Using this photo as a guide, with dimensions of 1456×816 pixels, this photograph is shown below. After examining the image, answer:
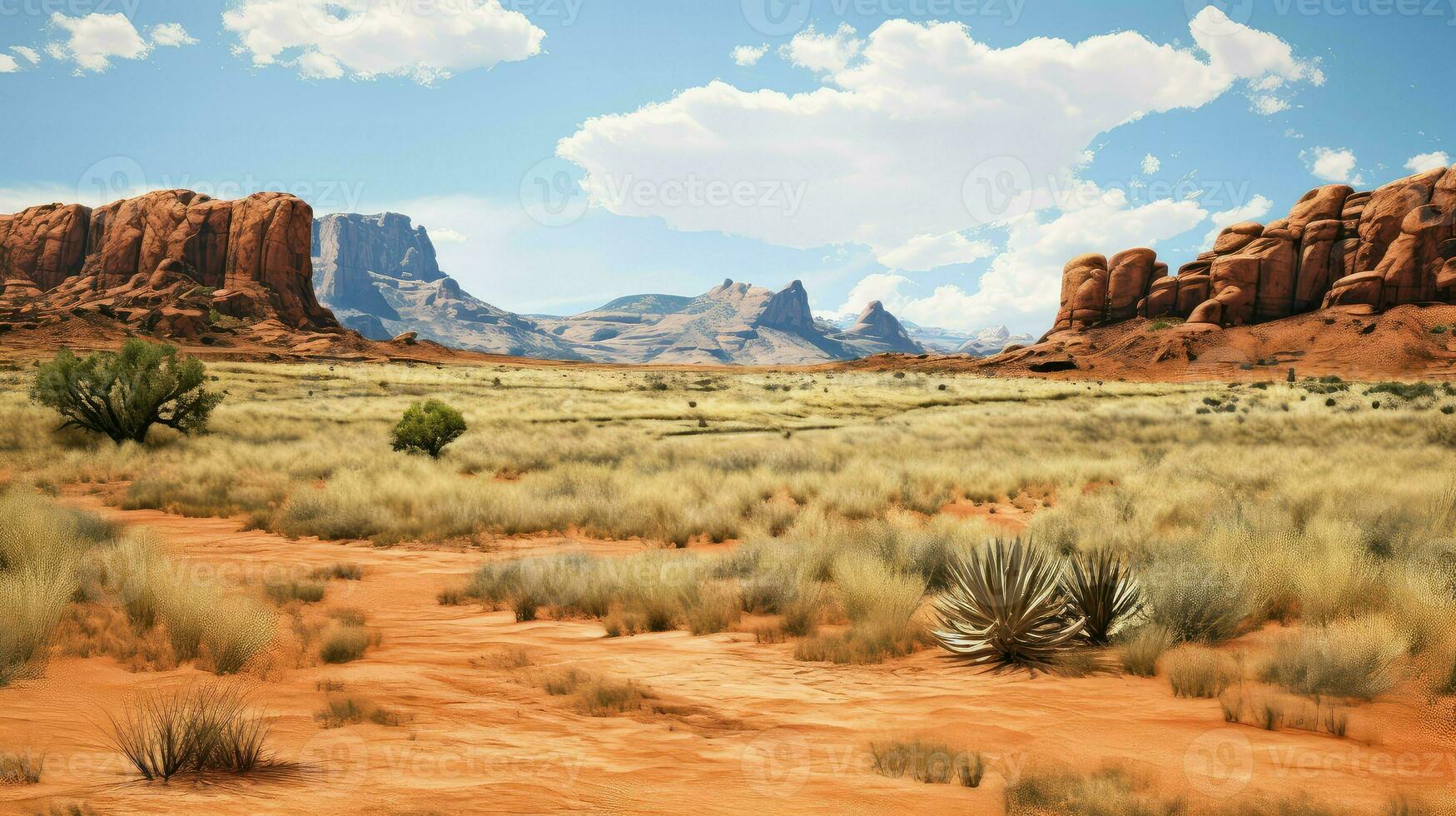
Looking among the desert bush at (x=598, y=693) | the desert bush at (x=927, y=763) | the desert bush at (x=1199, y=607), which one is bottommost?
the desert bush at (x=598, y=693)

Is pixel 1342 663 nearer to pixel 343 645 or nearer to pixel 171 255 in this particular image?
pixel 343 645

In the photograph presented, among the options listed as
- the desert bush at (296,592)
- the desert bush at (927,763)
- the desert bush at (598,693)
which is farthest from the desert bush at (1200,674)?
the desert bush at (296,592)

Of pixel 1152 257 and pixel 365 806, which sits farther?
pixel 1152 257

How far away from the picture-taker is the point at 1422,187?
70312 mm

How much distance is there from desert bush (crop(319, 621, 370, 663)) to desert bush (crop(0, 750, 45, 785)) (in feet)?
7.30

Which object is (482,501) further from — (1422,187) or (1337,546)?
(1422,187)

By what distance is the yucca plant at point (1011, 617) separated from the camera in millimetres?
5672

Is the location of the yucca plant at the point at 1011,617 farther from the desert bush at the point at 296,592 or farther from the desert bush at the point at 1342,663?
the desert bush at the point at 296,592

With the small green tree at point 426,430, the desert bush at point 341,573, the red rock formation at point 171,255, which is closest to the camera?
the desert bush at point 341,573

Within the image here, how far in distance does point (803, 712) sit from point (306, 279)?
362ft

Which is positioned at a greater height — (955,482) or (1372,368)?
(1372,368)

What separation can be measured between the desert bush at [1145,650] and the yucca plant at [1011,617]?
0.40 metres

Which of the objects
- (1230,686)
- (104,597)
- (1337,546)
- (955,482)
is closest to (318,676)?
(104,597)

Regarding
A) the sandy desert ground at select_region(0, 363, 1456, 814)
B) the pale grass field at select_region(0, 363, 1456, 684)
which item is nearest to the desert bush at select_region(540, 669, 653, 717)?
the sandy desert ground at select_region(0, 363, 1456, 814)
